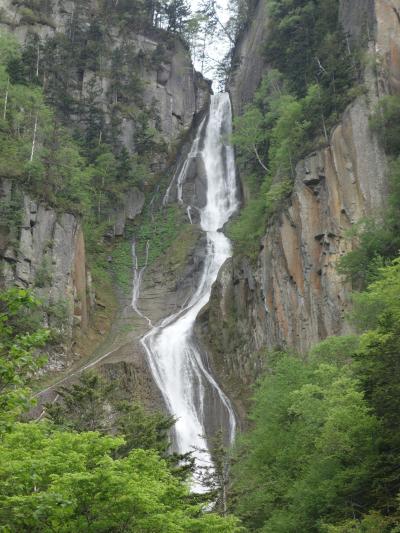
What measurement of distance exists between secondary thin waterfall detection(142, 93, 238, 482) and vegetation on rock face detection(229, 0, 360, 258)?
404 centimetres

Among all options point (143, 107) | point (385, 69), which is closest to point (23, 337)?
point (385, 69)

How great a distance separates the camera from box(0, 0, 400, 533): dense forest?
34.6 feet

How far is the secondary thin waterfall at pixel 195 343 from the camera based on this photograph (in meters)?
34.7

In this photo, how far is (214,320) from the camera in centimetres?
4350

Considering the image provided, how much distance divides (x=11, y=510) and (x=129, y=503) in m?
2.75

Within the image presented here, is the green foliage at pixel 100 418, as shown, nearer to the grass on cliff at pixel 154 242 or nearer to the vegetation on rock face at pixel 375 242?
the vegetation on rock face at pixel 375 242

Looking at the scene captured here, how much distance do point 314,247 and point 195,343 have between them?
38.0ft

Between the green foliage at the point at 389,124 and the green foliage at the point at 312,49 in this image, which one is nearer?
the green foliage at the point at 389,124

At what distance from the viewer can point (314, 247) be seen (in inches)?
1391

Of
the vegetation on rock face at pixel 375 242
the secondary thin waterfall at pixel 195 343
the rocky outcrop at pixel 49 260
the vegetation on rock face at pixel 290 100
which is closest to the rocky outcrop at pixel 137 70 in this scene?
the secondary thin waterfall at pixel 195 343

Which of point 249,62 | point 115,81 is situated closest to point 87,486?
point 115,81

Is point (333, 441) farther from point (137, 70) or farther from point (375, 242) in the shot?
point (137, 70)

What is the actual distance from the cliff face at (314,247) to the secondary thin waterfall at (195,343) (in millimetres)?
1664

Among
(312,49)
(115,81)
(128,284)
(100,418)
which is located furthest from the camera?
(115,81)
